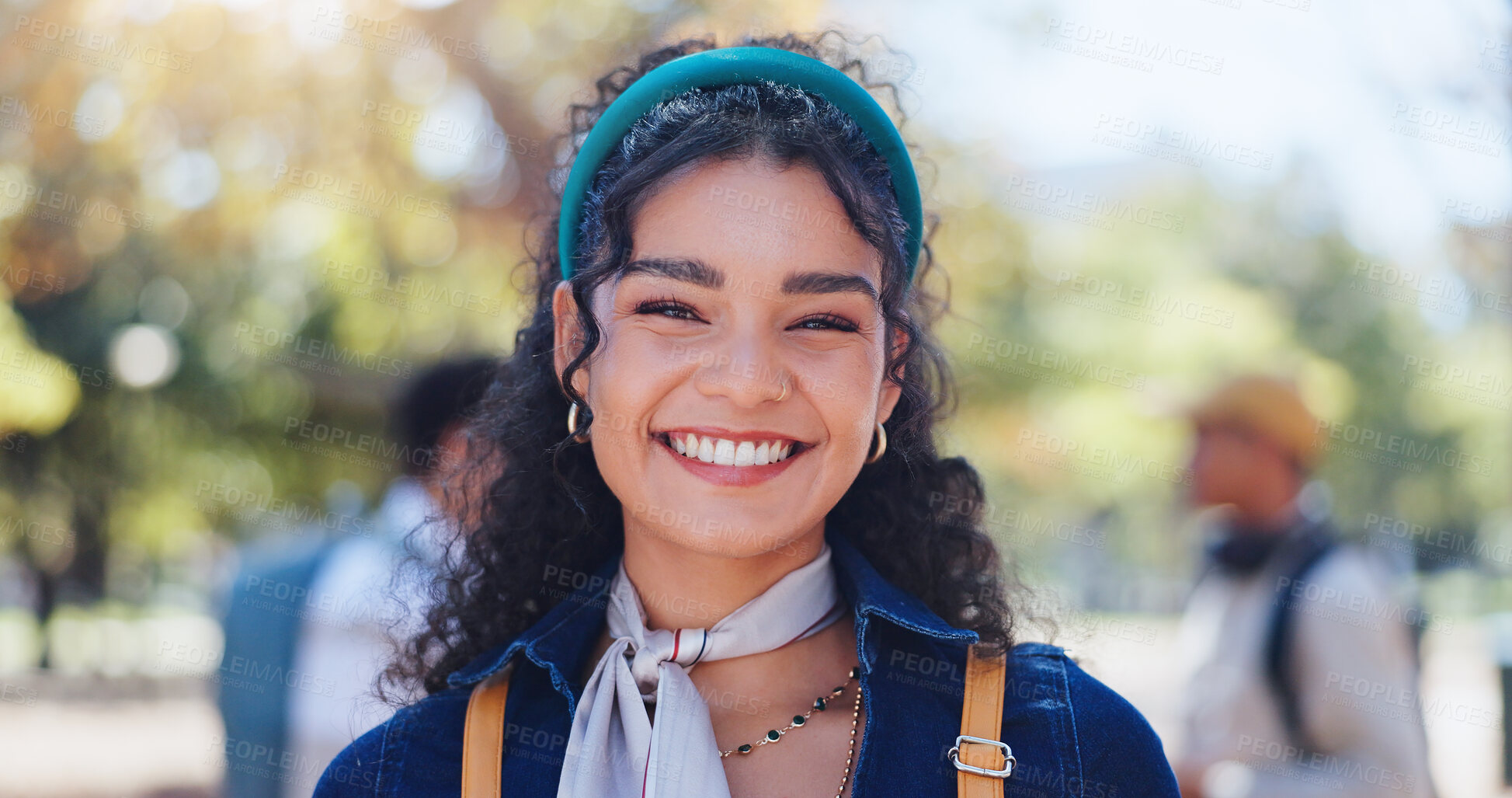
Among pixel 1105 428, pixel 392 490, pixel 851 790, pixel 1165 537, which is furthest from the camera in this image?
Answer: pixel 1165 537

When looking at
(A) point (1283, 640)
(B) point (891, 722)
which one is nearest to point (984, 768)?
(B) point (891, 722)

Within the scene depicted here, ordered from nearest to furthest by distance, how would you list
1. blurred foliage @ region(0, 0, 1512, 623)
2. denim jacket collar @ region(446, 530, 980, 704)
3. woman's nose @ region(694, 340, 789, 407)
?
woman's nose @ region(694, 340, 789, 407) < denim jacket collar @ region(446, 530, 980, 704) < blurred foliage @ region(0, 0, 1512, 623)

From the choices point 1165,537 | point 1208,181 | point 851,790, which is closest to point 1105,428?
point 1208,181

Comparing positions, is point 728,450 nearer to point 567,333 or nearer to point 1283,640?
point 567,333

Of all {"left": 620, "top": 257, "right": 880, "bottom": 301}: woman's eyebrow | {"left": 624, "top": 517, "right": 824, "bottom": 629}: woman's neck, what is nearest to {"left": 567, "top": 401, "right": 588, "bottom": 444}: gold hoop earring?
{"left": 624, "top": 517, "right": 824, "bottom": 629}: woman's neck

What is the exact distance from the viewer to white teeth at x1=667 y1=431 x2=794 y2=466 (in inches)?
63.8

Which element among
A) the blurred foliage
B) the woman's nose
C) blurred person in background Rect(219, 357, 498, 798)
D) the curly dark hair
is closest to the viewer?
the woman's nose

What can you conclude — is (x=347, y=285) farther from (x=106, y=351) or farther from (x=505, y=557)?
(x=505, y=557)

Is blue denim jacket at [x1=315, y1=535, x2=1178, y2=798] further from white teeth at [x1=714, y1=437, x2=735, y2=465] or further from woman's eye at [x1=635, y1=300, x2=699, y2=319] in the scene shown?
woman's eye at [x1=635, y1=300, x2=699, y2=319]

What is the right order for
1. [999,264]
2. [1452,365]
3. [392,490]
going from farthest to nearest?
[1452,365], [999,264], [392,490]

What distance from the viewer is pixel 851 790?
1.63 m

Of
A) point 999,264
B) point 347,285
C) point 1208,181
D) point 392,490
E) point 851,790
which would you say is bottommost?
point 851,790

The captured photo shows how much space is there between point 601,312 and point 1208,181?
21056 millimetres

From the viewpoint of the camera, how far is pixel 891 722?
1.68 meters
